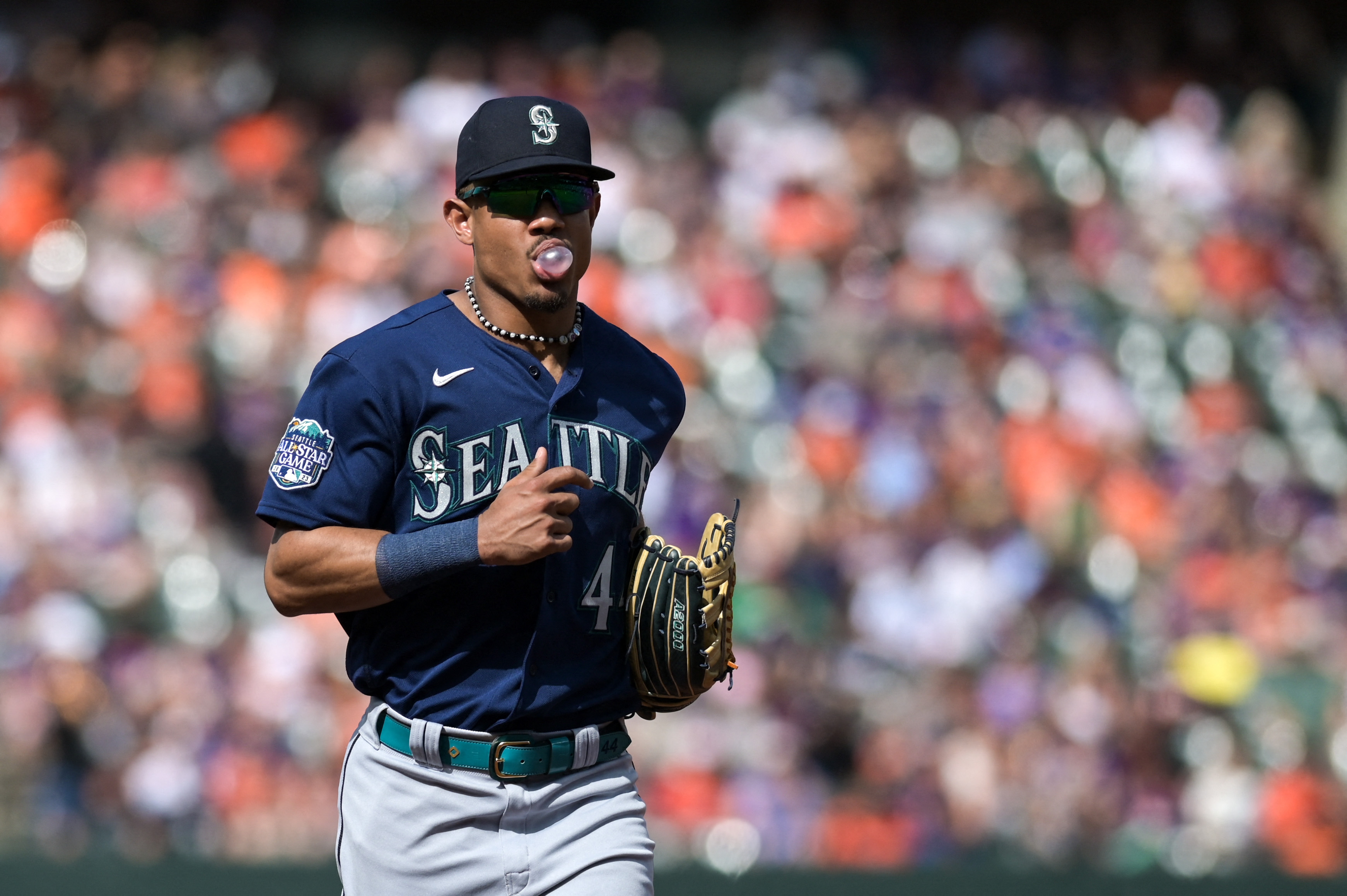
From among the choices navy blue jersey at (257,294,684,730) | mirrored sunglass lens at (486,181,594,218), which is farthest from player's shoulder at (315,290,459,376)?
mirrored sunglass lens at (486,181,594,218)

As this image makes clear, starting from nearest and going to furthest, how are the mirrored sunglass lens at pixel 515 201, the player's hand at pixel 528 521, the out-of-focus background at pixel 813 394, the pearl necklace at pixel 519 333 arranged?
the player's hand at pixel 528 521, the mirrored sunglass lens at pixel 515 201, the pearl necklace at pixel 519 333, the out-of-focus background at pixel 813 394

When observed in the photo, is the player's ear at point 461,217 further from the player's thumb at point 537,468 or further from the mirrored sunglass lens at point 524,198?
the player's thumb at point 537,468

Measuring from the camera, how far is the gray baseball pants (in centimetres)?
308

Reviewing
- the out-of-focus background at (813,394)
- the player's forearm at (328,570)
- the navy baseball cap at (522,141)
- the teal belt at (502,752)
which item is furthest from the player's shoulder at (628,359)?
the out-of-focus background at (813,394)

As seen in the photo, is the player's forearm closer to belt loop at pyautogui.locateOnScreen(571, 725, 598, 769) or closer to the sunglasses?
belt loop at pyautogui.locateOnScreen(571, 725, 598, 769)

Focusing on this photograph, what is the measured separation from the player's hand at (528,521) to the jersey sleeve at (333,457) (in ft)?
0.80

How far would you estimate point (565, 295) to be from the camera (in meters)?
3.16

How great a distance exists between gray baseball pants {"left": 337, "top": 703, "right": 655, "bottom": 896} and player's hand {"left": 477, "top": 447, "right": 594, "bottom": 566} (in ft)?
1.55

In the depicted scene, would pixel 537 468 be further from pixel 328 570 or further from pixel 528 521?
pixel 328 570

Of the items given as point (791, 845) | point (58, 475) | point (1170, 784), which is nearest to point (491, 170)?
point (791, 845)

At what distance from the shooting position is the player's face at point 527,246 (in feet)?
10.2

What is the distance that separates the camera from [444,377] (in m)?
3.07

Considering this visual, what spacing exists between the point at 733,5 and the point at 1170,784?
9064 millimetres

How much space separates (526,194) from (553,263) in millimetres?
137
